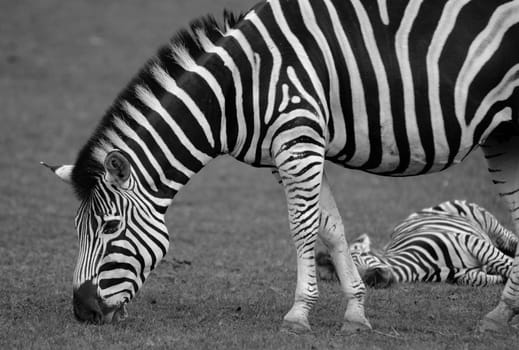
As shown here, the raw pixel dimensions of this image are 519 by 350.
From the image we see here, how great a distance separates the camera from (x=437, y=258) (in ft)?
30.0

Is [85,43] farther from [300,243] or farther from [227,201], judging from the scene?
[300,243]

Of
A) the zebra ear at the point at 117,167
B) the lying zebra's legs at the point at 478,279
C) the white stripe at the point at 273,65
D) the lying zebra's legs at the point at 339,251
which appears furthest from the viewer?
the lying zebra's legs at the point at 478,279

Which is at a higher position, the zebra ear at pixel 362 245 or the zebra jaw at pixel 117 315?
the zebra ear at pixel 362 245

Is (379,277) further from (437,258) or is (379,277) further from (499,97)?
(499,97)

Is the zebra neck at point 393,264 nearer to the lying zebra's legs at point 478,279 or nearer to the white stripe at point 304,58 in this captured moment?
the lying zebra's legs at point 478,279

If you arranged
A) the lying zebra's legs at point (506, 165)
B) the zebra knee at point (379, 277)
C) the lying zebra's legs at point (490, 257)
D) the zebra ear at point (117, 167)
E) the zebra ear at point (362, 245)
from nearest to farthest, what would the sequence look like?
the zebra ear at point (117, 167), the lying zebra's legs at point (506, 165), the zebra knee at point (379, 277), the lying zebra's legs at point (490, 257), the zebra ear at point (362, 245)

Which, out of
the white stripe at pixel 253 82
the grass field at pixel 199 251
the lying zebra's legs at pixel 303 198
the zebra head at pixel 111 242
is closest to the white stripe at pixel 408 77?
the lying zebra's legs at pixel 303 198

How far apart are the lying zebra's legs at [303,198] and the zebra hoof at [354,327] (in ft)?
1.01

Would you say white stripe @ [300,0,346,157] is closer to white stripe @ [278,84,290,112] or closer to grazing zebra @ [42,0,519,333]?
grazing zebra @ [42,0,519,333]

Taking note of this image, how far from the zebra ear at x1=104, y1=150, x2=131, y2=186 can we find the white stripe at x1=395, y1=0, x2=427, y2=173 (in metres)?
2.30

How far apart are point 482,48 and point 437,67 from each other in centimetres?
40

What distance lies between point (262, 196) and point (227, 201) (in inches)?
32.1

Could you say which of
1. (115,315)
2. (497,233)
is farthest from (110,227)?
(497,233)

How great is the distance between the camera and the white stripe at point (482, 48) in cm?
677
